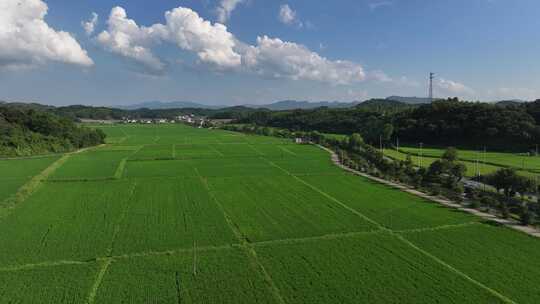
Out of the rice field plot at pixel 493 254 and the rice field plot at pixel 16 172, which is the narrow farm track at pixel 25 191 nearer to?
the rice field plot at pixel 16 172

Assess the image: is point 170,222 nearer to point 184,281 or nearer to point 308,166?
point 184,281

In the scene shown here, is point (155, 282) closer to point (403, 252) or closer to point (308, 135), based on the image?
point (403, 252)

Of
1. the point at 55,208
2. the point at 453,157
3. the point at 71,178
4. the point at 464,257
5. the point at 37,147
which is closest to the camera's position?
the point at 464,257

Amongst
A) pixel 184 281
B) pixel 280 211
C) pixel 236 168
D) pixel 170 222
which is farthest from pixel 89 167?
pixel 184 281

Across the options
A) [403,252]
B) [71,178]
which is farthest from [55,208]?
[403,252]

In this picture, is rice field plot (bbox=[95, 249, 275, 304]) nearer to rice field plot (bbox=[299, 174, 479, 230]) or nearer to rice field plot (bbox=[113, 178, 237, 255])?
rice field plot (bbox=[113, 178, 237, 255])
